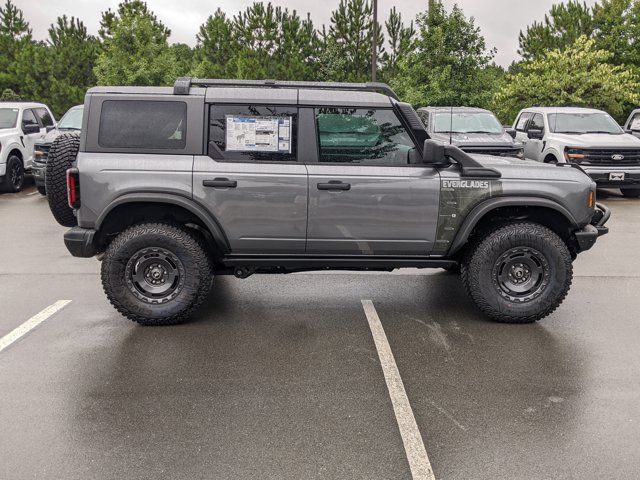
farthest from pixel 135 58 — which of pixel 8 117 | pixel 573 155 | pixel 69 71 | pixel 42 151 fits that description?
pixel 573 155

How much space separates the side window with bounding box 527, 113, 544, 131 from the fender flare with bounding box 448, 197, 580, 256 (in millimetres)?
9822

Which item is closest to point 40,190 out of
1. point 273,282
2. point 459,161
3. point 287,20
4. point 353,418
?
point 273,282

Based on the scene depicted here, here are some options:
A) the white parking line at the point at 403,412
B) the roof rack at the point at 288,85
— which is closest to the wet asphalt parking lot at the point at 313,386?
the white parking line at the point at 403,412

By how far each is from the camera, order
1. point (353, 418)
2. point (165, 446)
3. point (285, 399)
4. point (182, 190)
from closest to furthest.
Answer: point (165, 446), point (353, 418), point (285, 399), point (182, 190)

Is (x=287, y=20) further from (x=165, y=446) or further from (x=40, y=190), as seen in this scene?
(x=165, y=446)

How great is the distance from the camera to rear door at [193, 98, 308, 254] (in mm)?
5648

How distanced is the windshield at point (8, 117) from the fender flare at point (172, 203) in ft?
35.0

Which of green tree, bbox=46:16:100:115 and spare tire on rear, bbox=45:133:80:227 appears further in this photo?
green tree, bbox=46:16:100:115

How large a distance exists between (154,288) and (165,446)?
2276 mm

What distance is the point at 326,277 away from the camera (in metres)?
7.59

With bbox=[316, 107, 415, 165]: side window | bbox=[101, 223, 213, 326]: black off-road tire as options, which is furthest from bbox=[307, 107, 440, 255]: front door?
bbox=[101, 223, 213, 326]: black off-road tire

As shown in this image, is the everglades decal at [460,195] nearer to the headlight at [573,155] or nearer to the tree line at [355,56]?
the headlight at [573,155]

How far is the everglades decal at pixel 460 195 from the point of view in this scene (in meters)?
5.76

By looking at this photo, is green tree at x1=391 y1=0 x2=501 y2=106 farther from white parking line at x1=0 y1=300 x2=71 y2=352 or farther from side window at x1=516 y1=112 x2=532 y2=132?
white parking line at x1=0 y1=300 x2=71 y2=352
